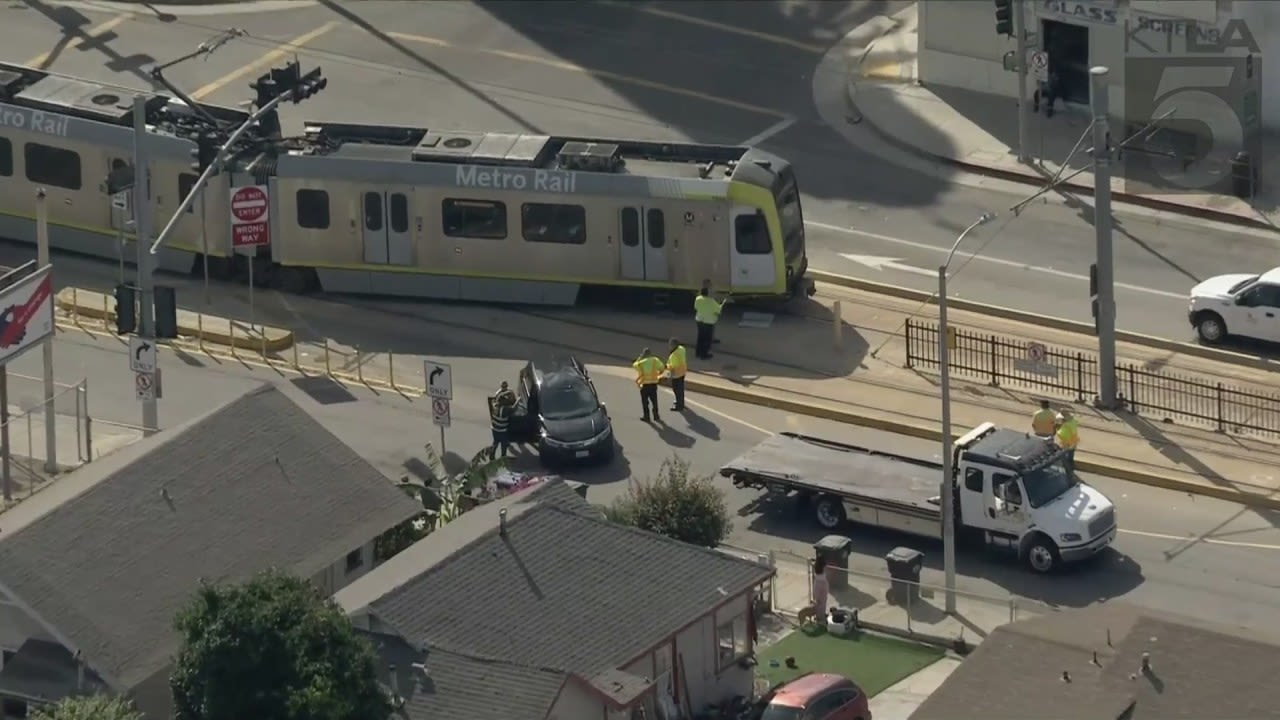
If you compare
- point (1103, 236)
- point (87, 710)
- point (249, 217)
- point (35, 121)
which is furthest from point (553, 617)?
point (35, 121)

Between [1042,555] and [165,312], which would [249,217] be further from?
[1042,555]

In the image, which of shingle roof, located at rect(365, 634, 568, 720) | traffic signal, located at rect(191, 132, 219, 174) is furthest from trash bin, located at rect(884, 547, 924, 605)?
traffic signal, located at rect(191, 132, 219, 174)

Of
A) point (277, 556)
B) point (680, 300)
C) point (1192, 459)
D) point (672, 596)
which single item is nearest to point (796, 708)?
point (672, 596)

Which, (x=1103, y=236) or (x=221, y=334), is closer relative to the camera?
(x=1103, y=236)

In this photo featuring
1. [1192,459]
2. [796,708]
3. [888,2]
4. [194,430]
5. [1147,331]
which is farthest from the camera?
[888,2]

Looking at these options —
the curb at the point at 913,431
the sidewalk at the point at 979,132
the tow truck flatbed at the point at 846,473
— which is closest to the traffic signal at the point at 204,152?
the curb at the point at 913,431

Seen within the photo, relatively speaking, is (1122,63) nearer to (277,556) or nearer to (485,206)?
(485,206)

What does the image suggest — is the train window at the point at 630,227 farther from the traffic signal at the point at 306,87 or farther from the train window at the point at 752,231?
the traffic signal at the point at 306,87
